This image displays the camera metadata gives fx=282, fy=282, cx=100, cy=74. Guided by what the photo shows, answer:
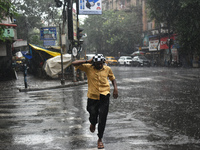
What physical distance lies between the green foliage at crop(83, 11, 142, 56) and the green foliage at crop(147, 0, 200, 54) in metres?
21.2

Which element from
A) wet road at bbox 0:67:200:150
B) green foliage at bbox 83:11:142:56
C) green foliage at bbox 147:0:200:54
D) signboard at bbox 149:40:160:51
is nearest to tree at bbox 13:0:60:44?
green foliage at bbox 83:11:142:56

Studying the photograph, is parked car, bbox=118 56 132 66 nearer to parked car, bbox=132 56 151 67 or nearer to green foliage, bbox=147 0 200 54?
parked car, bbox=132 56 151 67

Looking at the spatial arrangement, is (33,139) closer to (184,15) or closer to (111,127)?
(111,127)

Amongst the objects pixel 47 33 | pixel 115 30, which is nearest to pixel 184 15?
pixel 47 33

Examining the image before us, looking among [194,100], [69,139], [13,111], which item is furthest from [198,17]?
[69,139]

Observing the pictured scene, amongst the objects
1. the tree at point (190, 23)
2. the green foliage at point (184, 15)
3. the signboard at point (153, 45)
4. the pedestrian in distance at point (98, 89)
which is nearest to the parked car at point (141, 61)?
the signboard at point (153, 45)

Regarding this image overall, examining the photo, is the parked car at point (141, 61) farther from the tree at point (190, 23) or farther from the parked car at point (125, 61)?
the tree at point (190, 23)

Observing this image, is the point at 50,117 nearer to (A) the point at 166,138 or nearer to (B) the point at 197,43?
(A) the point at 166,138

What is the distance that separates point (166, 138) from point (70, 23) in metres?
18.2

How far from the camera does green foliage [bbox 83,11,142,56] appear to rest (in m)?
59.2

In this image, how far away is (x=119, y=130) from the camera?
6.46 metres

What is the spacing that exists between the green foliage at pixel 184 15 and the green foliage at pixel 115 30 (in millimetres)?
21238

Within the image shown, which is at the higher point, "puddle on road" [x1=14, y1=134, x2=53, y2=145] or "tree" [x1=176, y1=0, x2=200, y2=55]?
"tree" [x1=176, y1=0, x2=200, y2=55]

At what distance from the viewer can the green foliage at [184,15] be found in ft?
93.2
